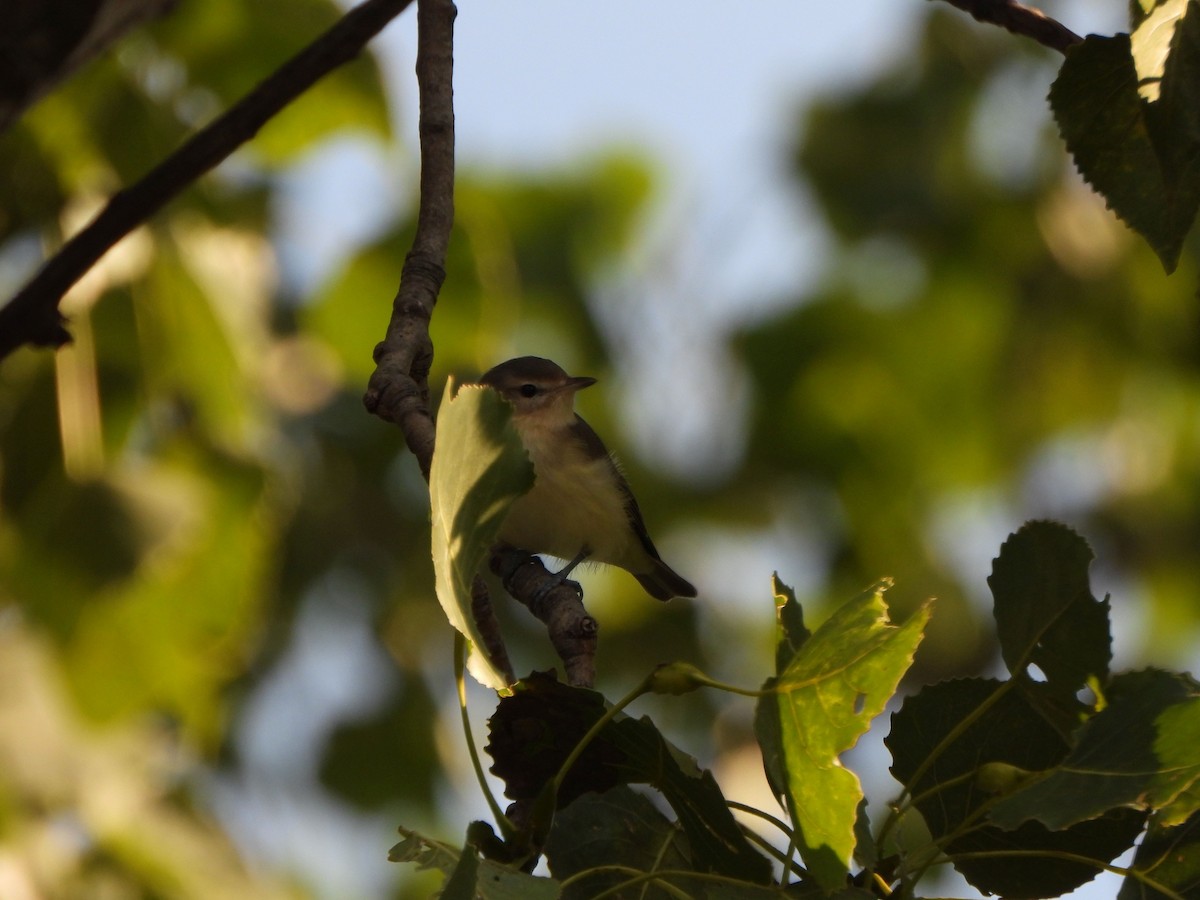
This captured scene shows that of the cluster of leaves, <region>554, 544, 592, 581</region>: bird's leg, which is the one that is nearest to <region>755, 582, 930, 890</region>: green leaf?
the cluster of leaves

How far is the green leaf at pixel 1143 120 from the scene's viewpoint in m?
1.86

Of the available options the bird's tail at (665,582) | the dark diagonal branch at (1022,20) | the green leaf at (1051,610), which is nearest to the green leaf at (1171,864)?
the green leaf at (1051,610)

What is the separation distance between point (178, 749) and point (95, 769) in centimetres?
63

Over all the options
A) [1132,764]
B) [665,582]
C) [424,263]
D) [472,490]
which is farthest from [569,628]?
[665,582]

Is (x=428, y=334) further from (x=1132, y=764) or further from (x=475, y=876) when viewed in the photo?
(x=1132, y=764)

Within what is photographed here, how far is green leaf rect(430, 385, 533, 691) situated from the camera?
168 cm

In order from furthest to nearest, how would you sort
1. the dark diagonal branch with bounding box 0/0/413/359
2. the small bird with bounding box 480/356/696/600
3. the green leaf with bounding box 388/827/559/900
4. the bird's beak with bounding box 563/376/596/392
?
the bird's beak with bounding box 563/376/596/392 < the small bird with bounding box 480/356/696/600 < the dark diagonal branch with bounding box 0/0/413/359 < the green leaf with bounding box 388/827/559/900

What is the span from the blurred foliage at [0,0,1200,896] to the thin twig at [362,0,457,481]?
1.08 metres

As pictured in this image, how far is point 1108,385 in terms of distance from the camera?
353 inches

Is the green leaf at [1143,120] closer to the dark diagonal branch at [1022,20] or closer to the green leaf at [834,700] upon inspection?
the dark diagonal branch at [1022,20]

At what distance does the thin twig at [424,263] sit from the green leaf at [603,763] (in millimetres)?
496

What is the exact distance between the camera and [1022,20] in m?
2.39

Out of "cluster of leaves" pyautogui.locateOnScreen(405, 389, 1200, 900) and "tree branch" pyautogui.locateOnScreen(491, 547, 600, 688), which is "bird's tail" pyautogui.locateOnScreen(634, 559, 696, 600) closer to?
"tree branch" pyautogui.locateOnScreen(491, 547, 600, 688)

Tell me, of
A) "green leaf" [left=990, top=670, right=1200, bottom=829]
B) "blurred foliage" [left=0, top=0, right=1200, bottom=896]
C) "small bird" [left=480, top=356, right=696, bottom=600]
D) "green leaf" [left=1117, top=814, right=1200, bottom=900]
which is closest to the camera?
"green leaf" [left=990, top=670, right=1200, bottom=829]
